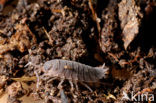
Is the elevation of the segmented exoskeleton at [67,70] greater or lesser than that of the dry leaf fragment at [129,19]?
lesser

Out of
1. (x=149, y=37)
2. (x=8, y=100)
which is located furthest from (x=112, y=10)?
(x=8, y=100)

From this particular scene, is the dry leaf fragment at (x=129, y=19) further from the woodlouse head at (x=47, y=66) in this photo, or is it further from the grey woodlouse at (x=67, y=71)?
the woodlouse head at (x=47, y=66)

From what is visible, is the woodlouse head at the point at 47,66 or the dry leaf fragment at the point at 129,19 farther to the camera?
the dry leaf fragment at the point at 129,19

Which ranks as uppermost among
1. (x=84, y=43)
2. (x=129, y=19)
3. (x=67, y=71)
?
(x=129, y=19)

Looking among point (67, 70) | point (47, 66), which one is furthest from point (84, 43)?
point (47, 66)

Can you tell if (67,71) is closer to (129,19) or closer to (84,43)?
(84,43)

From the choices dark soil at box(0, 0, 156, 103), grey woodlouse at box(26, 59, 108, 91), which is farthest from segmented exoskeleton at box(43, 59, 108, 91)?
dark soil at box(0, 0, 156, 103)

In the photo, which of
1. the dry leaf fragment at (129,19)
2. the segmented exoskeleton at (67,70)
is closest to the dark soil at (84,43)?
the dry leaf fragment at (129,19)

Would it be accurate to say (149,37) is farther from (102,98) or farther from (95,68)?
(102,98)
